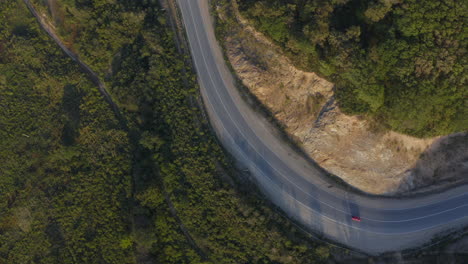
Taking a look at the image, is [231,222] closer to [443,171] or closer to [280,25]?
[280,25]

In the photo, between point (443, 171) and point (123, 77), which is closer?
point (443, 171)

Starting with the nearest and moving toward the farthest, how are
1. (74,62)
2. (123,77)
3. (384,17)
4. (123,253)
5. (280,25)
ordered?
(384,17), (280,25), (123,253), (123,77), (74,62)

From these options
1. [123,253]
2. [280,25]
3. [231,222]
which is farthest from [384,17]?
[123,253]

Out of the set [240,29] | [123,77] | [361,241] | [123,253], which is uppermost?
[240,29]

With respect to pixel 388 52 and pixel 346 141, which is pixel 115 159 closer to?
pixel 346 141

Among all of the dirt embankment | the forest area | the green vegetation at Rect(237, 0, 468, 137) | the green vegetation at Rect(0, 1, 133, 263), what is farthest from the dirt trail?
the green vegetation at Rect(237, 0, 468, 137)

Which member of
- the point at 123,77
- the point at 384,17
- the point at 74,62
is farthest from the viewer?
the point at 74,62

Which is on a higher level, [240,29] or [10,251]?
[240,29]

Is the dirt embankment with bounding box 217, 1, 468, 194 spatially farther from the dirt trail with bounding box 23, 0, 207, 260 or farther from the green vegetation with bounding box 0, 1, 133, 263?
the green vegetation with bounding box 0, 1, 133, 263
